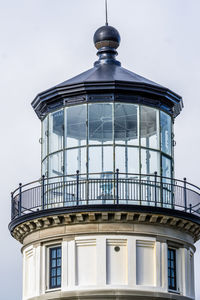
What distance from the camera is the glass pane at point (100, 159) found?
37.3m

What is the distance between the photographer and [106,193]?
3678cm

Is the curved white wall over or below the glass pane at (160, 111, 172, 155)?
below

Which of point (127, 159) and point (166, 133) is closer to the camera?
point (127, 159)

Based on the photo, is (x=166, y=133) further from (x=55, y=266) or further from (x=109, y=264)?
(x=55, y=266)

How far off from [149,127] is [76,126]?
2.50 metres

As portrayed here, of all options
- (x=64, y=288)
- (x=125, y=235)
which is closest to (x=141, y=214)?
(x=125, y=235)

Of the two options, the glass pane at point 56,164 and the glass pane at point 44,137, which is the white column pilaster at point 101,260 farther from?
the glass pane at point 44,137

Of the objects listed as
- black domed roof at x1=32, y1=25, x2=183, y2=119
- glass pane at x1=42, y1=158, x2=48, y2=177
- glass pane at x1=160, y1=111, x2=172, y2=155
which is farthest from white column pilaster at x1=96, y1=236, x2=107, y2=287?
black domed roof at x1=32, y1=25, x2=183, y2=119

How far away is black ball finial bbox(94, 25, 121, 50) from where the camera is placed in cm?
3969

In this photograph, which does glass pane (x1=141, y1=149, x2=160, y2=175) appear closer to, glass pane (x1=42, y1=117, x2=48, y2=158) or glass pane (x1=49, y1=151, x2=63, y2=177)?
glass pane (x1=49, y1=151, x2=63, y2=177)

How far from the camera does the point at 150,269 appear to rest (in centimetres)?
3669

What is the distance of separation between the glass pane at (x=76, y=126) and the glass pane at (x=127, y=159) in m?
1.25

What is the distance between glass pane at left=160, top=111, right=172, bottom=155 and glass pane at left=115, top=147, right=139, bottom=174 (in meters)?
1.29

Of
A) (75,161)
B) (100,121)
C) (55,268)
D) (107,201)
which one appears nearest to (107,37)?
(100,121)
